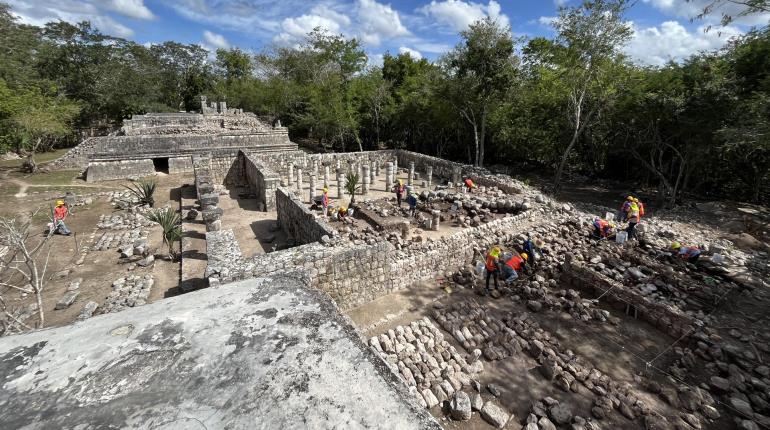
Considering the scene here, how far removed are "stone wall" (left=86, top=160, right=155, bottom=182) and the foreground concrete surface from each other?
17.1 m

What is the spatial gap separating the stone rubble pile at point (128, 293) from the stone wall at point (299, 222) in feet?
11.8

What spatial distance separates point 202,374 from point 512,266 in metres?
7.08

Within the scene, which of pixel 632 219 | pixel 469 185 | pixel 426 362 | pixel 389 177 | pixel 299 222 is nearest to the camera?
pixel 426 362

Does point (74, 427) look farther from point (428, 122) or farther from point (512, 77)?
point (428, 122)

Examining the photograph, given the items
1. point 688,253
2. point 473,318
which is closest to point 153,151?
point 473,318

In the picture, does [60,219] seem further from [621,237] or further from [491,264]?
[621,237]

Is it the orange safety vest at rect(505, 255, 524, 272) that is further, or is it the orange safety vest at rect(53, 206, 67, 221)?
the orange safety vest at rect(53, 206, 67, 221)

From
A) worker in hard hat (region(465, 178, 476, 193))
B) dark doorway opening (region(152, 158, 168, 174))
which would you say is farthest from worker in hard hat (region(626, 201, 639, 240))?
dark doorway opening (region(152, 158, 168, 174))

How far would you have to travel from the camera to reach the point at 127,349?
264 centimetres

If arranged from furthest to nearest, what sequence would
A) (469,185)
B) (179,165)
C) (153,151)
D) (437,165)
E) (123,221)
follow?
(437,165)
(179,165)
(153,151)
(469,185)
(123,221)

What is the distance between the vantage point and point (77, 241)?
997 centimetres

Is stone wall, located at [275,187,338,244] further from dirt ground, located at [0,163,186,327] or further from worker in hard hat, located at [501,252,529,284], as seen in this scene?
worker in hard hat, located at [501,252,529,284]

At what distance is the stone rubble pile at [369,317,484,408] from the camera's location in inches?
209

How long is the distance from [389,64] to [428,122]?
10.6 meters
